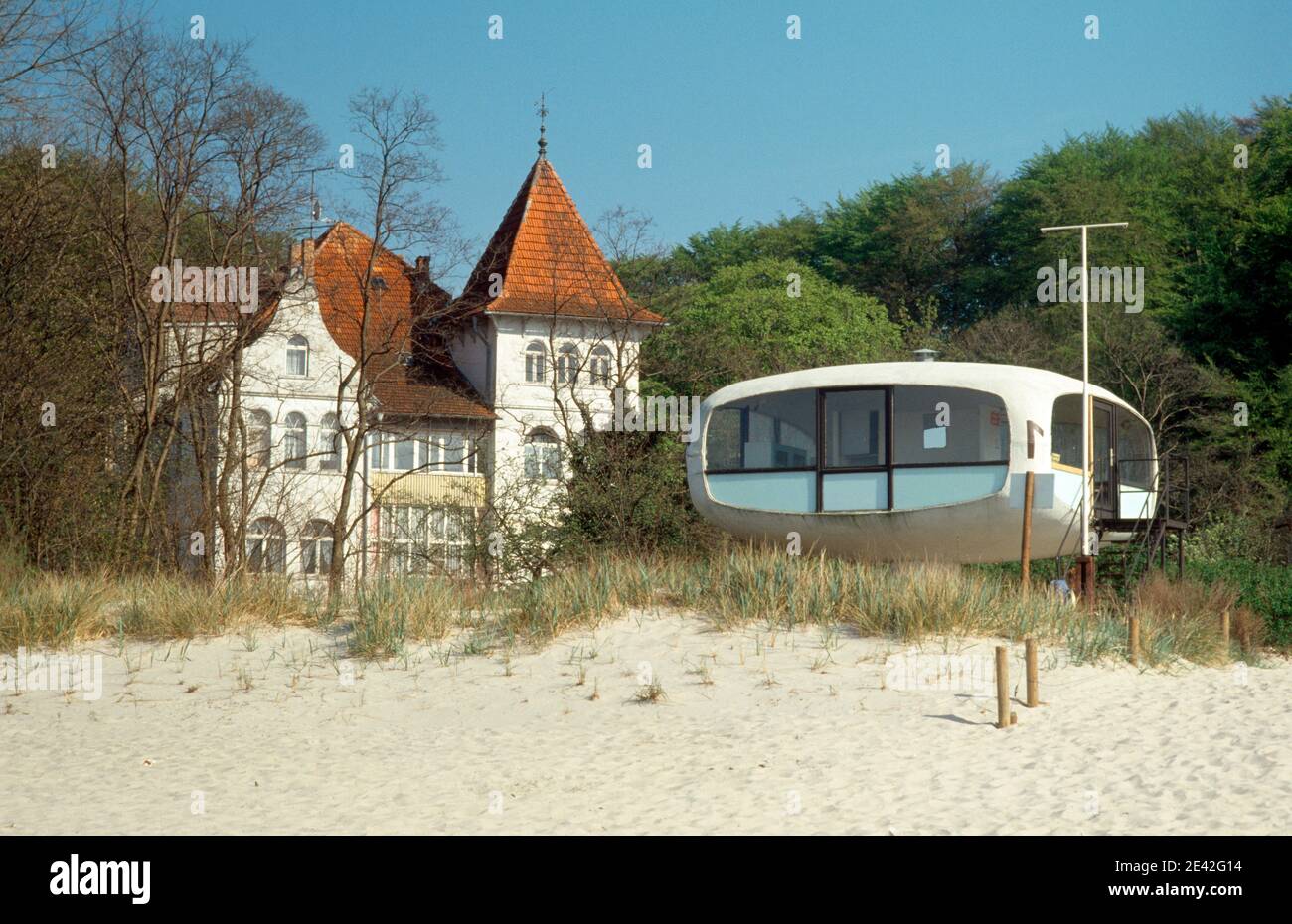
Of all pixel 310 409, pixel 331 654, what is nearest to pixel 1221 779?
pixel 331 654

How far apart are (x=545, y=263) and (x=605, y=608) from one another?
110ft

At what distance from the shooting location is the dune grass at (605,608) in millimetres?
16562

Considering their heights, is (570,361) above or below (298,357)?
below

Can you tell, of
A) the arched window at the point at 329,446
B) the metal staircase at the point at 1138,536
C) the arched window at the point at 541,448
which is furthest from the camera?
the arched window at the point at 329,446

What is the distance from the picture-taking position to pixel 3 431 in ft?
75.2

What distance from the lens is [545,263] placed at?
49750 millimetres

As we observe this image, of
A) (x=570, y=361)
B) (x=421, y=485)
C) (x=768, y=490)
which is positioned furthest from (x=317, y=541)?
(x=768, y=490)

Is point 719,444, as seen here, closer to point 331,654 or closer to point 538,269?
point 331,654

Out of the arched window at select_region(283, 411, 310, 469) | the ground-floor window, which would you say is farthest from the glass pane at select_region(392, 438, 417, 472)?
the ground-floor window

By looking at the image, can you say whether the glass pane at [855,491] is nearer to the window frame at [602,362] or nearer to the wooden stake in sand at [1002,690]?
the wooden stake in sand at [1002,690]

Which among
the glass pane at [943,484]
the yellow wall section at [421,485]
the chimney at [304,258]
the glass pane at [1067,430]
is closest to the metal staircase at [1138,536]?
the glass pane at [1067,430]

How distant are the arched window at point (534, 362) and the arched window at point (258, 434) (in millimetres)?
8724

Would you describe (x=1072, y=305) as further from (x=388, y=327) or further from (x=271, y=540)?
(x=271, y=540)

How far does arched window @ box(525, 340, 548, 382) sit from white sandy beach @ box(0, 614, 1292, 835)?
103 ft
